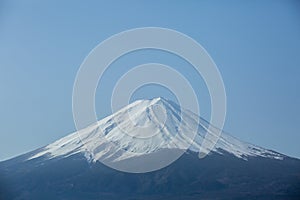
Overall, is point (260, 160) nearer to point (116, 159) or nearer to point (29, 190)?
point (116, 159)

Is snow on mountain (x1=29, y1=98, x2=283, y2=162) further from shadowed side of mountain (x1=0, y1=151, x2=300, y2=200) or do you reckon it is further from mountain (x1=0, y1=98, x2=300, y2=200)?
shadowed side of mountain (x1=0, y1=151, x2=300, y2=200)

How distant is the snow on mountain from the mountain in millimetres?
66

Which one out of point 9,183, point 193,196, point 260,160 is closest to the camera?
point 193,196

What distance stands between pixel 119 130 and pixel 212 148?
7.11 metres

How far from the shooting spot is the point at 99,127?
48188 mm

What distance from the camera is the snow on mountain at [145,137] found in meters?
44.4

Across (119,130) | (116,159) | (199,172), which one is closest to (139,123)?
(119,130)

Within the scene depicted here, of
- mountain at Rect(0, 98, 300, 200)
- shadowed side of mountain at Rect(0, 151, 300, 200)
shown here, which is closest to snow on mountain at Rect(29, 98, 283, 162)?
mountain at Rect(0, 98, 300, 200)

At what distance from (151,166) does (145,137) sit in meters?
5.60

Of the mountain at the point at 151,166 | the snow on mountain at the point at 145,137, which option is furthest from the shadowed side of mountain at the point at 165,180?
the snow on mountain at the point at 145,137

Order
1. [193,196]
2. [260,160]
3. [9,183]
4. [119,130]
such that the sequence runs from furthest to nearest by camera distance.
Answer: [119,130], [260,160], [9,183], [193,196]

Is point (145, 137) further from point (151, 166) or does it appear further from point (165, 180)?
point (165, 180)

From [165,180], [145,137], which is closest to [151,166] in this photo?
[165,180]

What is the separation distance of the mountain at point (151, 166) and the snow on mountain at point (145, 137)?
7 centimetres
